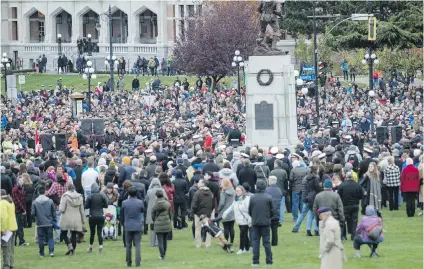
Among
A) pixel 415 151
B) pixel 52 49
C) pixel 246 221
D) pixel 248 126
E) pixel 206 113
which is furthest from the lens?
pixel 52 49

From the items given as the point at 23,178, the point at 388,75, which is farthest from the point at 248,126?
the point at 388,75

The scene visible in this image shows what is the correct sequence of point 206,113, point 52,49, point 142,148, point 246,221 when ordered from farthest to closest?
point 52,49
point 206,113
point 142,148
point 246,221

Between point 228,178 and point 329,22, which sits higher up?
point 329,22

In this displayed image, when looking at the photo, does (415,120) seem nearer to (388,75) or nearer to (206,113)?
(206,113)

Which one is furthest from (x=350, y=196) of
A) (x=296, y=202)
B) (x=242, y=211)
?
(x=296, y=202)

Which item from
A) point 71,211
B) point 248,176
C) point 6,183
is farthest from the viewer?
point 248,176

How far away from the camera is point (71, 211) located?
31.6 metres

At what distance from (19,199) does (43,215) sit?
7.26 ft

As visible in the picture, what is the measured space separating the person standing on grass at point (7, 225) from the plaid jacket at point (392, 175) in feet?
33.5

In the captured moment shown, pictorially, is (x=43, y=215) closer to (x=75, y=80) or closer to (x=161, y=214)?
(x=161, y=214)

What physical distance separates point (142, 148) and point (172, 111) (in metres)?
22.7

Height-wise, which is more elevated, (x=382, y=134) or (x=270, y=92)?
(x=270, y=92)

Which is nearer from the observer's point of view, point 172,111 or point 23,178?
point 23,178

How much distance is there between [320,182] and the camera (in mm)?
33312
